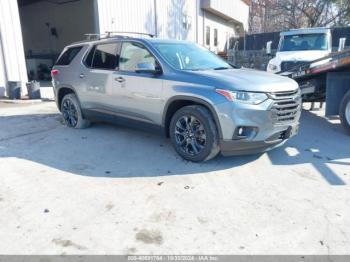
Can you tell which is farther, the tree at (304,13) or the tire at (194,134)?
the tree at (304,13)

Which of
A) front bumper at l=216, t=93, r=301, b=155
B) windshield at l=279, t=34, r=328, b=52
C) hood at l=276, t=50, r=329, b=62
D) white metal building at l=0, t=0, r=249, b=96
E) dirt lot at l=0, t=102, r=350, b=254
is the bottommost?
dirt lot at l=0, t=102, r=350, b=254

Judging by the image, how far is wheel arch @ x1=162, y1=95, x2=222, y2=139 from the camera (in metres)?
4.20

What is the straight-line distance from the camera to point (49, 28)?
21.5 m

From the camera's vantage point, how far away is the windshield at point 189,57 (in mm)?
4862

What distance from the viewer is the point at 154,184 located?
3.95 metres

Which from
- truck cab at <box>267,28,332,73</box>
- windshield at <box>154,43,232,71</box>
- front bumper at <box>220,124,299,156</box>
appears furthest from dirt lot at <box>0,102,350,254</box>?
truck cab at <box>267,28,332,73</box>

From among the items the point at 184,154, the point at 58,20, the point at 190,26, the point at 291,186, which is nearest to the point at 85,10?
the point at 58,20

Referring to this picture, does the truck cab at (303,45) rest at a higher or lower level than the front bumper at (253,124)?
higher

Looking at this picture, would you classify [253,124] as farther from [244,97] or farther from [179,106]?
[179,106]

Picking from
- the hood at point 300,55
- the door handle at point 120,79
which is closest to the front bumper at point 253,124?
the door handle at point 120,79

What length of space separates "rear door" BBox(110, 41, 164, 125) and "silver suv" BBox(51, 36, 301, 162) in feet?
0.05

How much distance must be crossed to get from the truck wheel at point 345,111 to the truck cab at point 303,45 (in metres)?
3.97

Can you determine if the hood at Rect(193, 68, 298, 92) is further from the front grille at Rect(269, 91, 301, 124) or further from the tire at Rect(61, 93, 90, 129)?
the tire at Rect(61, 93, 90, 129)

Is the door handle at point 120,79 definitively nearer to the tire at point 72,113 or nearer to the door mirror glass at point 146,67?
the door mirror glass at point 146,67
